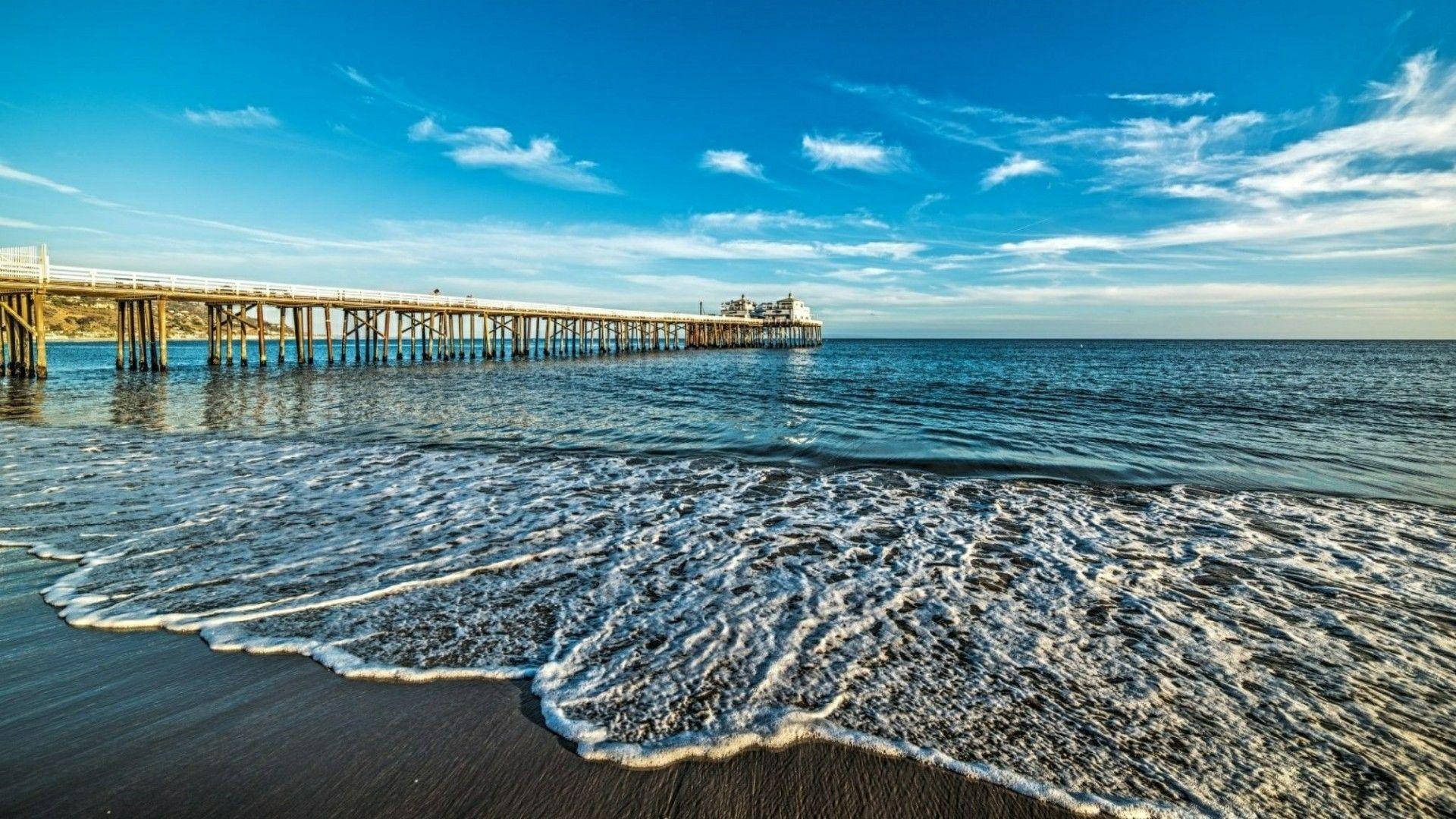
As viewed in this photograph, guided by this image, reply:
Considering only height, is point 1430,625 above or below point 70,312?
below

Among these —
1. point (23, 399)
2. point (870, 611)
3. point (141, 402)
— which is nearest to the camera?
point (870, 611)

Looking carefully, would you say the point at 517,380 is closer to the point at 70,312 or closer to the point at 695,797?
the point at 695,797

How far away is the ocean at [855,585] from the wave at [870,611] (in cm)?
3

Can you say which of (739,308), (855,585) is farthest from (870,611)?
(739,308)

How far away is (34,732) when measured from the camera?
284cm

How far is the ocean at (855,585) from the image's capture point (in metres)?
3.04

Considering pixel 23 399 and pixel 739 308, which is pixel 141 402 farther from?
pixel 739 308

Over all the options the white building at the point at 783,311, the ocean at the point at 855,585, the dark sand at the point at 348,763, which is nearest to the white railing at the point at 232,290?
the ocean at the point at 855,585

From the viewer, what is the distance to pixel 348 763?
8.98 feet

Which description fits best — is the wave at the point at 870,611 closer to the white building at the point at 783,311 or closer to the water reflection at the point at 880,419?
the water reflection at the point at 880,419

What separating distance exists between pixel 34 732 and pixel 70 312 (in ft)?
452

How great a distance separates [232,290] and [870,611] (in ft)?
132

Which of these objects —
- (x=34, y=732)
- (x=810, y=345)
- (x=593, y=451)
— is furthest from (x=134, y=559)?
(x=810, y=345)

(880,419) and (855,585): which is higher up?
(880,419)
